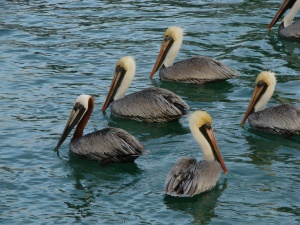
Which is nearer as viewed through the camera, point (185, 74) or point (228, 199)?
point (228, 199)

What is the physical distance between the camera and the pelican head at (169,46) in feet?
39.7

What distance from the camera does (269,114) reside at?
9820mm

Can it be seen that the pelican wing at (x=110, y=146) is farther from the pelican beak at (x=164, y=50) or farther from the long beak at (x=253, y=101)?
the pelican beak at (x=164, y=50)

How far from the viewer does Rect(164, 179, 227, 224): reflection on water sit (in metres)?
7.73

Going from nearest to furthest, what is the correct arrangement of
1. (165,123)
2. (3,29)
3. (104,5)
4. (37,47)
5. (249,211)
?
(249,211) < (165,123) < (37,47) < (3,29) < (104,5)

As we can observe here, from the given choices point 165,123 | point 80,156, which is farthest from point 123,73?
point 80,156

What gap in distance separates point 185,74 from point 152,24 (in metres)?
3.09

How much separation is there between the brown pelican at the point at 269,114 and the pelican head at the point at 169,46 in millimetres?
2259

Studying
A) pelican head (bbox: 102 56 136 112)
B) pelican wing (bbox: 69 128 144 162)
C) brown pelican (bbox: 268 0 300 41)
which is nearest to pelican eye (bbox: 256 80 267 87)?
pelican head (bbox: 102 56 136 112)

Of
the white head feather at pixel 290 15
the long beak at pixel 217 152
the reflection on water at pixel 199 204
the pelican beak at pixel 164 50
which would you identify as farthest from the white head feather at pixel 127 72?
the white head feather at pixel 290 15

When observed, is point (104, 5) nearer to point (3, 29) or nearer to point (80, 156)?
point (3, 29)

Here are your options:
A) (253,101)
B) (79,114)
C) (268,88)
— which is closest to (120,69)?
(79,114)

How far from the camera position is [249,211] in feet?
25.4

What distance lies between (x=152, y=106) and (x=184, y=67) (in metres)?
1.70
